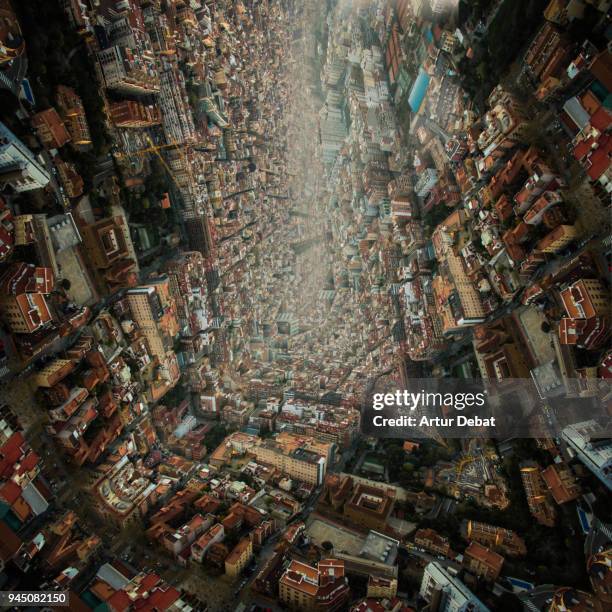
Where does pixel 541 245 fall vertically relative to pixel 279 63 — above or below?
below

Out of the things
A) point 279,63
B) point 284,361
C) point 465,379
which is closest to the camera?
point 465,379

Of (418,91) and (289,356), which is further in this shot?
(289,356)

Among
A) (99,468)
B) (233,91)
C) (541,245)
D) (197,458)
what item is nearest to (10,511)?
(99,468)

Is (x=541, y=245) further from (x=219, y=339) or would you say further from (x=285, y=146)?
(x=285, y=146)

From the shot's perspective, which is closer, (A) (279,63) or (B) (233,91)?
(B) (233,91)

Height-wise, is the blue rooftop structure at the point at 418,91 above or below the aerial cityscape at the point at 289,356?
above
